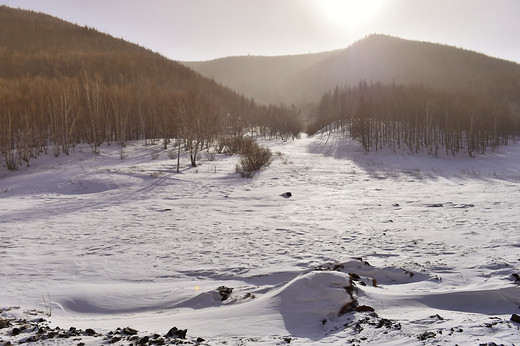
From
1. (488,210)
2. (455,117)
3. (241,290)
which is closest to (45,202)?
(241,290)

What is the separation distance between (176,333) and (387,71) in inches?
5011

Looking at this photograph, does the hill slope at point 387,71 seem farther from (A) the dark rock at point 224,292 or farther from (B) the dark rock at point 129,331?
(B) the dark rock at point 129,331

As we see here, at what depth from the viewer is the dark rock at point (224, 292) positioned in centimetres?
514

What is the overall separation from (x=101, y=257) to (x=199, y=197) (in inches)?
272

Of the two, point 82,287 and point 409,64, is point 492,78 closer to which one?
point 409,64

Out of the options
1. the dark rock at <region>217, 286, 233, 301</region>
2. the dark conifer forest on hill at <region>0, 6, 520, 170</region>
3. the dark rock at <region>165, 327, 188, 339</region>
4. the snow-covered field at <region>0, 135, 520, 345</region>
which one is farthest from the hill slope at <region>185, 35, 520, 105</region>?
the dark rock at <region>165, 327, 188, 339</region>

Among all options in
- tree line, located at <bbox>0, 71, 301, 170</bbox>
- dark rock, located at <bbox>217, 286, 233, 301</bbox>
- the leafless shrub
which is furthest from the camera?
tree line, located at <bbox>0, 71, 301, 170</bbox>

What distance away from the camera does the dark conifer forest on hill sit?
2830cm

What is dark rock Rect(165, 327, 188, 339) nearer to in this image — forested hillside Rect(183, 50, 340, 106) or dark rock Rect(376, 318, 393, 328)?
dark rock Rect(376, 318, 393, 328)

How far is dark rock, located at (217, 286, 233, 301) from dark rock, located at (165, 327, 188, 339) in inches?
58.0

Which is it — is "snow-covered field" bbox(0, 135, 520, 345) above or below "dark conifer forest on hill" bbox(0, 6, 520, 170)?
below

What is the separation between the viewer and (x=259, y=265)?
662 cm

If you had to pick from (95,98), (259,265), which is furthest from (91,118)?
(259,265)

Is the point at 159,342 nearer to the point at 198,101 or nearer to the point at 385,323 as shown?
the point at 385,323
